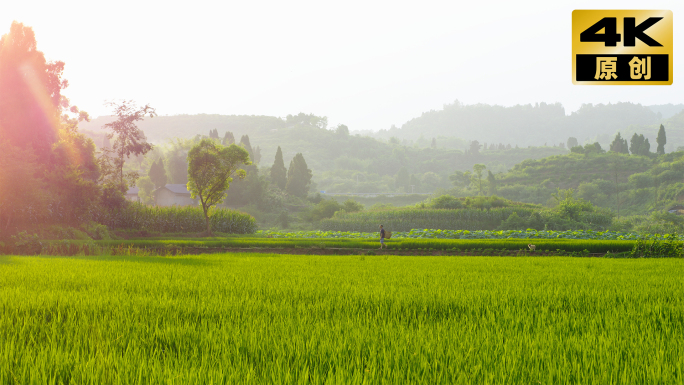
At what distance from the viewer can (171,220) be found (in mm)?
35031

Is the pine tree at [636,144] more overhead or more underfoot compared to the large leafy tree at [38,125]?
more overhead

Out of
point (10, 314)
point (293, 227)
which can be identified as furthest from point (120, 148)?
point (10, 314)

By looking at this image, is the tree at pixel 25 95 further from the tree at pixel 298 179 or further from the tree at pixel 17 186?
the tree at pixel 298 179

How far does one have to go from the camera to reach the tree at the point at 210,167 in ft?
107

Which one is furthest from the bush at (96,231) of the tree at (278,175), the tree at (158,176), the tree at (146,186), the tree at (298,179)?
the tree at (158,176)

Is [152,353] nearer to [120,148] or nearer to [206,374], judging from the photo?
[206,374]

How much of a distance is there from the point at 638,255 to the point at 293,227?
4152 cm

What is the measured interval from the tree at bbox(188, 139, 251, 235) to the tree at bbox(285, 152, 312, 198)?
44066 millimetres

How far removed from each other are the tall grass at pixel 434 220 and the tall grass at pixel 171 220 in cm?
1346

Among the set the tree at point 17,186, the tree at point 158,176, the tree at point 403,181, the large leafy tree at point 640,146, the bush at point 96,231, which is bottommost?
the bush at point 96,231

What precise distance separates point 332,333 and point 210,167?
3071 centimetres

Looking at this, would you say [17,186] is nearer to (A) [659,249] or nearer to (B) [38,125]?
(B) [38,125]

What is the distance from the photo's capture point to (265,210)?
66438 mm

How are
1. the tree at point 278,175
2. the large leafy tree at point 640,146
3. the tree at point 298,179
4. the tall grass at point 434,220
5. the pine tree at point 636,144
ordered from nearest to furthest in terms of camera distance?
the tall grass at point 434,220 → the tree at point 298,179 → the tree at point 278,175 → the large leafy tree at point 640,146 → the pine tree at point 636,144
